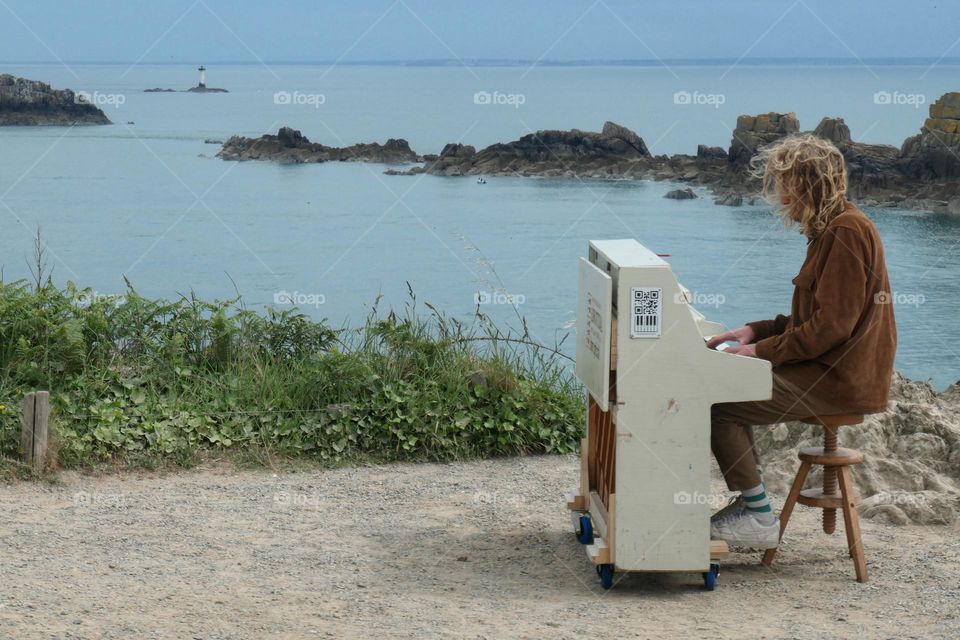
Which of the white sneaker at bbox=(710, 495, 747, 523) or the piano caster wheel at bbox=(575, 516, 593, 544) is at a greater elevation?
the white sneaker at bbox=(710, 495, 747, 523)

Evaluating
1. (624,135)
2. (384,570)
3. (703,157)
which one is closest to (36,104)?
(624,135)

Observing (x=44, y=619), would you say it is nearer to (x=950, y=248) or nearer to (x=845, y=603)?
(x=845, y=603)

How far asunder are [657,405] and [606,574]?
0.72 metres

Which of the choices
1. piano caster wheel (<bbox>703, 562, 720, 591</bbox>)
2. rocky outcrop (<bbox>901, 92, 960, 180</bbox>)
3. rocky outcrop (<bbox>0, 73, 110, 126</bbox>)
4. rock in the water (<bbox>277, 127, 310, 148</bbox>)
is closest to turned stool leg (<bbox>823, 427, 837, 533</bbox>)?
piano caster wheel (<bbox>703, 562, 720, 591</bbox>)

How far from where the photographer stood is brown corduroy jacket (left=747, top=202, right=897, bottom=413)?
13.1ft

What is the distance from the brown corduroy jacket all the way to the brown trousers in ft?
0.15

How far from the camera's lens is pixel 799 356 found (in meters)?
4.11

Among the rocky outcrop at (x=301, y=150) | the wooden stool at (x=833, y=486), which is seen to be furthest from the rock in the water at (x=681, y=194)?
the wooden stool at (x=833, y=486)

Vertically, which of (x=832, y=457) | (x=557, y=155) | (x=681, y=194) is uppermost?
(x=557, y=155)

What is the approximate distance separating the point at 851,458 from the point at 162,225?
6135 millimetres

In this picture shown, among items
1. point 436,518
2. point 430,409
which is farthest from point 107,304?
point 436,518

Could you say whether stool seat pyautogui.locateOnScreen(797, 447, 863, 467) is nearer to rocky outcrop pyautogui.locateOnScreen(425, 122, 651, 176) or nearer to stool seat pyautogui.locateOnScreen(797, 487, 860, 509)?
stool seat pyautogui.locateOnScreen(797, 487, 860, 509)

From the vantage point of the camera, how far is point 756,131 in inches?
381

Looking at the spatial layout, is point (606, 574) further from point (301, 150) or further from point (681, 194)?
point (301, 150)
